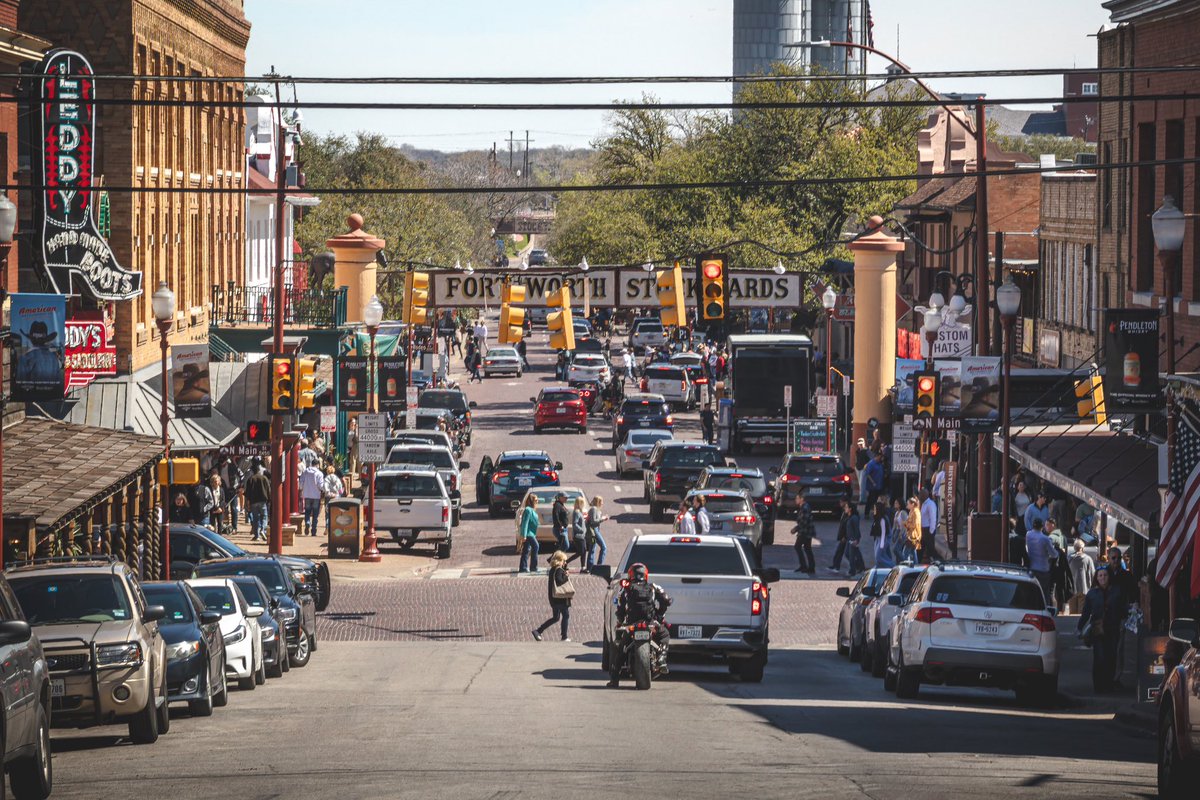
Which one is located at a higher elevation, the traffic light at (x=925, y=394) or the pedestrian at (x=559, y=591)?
the traffic light at (x=925, y=394)

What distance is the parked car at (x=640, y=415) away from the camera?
197ft

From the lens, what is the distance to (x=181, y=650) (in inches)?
734

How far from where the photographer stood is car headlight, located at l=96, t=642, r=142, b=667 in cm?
1619

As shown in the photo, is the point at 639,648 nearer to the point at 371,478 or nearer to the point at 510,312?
the point at 371,478

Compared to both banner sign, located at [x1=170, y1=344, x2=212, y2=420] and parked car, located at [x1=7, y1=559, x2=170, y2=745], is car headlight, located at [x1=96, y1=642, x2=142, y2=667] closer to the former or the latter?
parked car, located at [x1=7, y1=559, x2=170, y2=745]

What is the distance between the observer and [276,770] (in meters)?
14.2

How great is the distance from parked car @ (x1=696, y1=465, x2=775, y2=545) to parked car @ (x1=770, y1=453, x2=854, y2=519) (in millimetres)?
1669

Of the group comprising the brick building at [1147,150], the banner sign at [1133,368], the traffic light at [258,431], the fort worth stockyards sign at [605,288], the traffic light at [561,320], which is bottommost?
the traffic light at [258,431]

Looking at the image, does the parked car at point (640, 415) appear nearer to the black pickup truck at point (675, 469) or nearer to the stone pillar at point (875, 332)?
the stone pillar at point (875, 332)

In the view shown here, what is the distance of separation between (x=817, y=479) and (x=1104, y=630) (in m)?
21.3

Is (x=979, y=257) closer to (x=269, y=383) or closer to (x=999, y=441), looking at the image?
(x=999, y=441)

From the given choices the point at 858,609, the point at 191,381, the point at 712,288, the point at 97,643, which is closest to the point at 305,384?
the point at 191,381

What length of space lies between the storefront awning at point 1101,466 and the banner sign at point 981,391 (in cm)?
127

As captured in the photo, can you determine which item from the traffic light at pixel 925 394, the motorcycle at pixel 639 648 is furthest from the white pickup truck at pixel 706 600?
the traffic light at pixel 925 394
